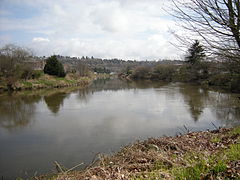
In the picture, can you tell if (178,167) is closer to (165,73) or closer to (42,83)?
(42,83)

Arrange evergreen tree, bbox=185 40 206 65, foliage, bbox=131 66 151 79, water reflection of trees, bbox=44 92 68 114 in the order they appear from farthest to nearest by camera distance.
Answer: foliage, bbox=131 66 151 79 → water reflection of trees, bbox=44 92 68 114 → evergreen tree, bbox=185 40 206 65

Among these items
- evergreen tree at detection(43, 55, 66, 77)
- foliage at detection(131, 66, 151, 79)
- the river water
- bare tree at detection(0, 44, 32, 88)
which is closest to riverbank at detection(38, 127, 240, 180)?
the river water

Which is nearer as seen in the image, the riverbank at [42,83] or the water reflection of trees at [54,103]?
the water reflection of trees at [54,103]

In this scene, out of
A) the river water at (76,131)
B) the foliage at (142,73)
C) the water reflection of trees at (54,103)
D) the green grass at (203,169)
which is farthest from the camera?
the foliage at (142,73)

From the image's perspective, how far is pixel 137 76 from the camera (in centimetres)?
5359

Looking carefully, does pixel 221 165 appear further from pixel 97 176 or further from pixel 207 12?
pixel 207 12

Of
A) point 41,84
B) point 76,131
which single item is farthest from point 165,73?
Result: point 76,131

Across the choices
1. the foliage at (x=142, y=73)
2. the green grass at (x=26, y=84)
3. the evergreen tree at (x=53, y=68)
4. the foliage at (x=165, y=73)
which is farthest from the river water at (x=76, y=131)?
the foliage at (x=142, y=73)

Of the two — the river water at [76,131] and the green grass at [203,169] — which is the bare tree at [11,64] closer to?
the river water at [76,131]

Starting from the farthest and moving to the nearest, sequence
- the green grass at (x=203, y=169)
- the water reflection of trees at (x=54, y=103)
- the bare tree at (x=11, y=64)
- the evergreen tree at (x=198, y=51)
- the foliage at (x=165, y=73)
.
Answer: the foliage at (x=165, y=73)
the bare tree at (x=11, y=64)
the water reflection of trees at (x=54, y=103)
the evergreen tree at (x=198, y=51)
the green grass at (x=203, y=169)

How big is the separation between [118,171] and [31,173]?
299 cm

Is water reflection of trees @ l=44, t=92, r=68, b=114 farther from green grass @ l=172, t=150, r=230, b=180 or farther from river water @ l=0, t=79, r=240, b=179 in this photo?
green grass @ l=172, t=150, r=230, b=180

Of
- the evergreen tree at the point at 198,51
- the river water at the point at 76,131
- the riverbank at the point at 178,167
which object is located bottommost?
the river water at the point at 76,131

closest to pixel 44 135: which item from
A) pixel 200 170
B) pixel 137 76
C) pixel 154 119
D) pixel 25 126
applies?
pixel 25 126
